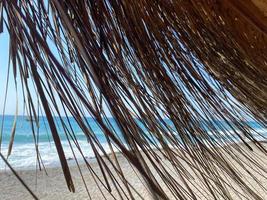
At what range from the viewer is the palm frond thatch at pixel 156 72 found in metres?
0.41

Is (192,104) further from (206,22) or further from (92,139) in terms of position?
(92,139)

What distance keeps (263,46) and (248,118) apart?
0.22 metres

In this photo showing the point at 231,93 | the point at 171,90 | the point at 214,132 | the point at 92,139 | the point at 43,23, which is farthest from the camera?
the point at 231,93

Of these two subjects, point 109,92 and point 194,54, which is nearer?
point 109,92

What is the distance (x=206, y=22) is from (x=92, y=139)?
555 millimetres

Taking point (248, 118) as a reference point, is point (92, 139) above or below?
below

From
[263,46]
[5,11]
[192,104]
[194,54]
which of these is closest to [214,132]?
[192,104]

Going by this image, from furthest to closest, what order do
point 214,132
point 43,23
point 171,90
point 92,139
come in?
point 214,132
point 171,90
point 43,23
point 92,139

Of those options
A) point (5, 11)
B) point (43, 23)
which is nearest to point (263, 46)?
point (43, 23)

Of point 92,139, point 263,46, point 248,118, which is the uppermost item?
point 263,46

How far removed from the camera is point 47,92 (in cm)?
41

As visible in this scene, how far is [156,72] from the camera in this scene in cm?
72

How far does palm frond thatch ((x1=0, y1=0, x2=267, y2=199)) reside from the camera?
0.41m

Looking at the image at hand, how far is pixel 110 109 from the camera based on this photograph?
44cm
